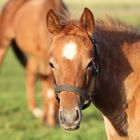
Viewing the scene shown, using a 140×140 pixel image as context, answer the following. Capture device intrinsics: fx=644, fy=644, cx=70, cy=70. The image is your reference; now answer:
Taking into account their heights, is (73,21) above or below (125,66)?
above

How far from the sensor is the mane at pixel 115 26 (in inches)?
281

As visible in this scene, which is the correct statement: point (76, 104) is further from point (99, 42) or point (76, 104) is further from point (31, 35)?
point (31, 35)

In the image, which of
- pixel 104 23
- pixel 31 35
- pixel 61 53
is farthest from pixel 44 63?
pixel 61 53

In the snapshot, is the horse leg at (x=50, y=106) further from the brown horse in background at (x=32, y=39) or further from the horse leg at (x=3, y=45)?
the horse leg at (x=3, y=45)

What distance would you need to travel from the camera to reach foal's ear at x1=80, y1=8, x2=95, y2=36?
6.45m

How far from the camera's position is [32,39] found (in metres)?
14.3

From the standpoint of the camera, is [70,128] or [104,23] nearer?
[70,128]

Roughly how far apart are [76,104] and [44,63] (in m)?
7.76

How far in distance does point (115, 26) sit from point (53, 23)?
89 centimetres

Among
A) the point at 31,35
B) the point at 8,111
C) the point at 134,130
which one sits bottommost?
the point at 8,111

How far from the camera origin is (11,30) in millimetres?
15234

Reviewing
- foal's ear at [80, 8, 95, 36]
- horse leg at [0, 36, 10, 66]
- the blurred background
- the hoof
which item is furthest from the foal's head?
horse leg at [0, 36, 10, 66]

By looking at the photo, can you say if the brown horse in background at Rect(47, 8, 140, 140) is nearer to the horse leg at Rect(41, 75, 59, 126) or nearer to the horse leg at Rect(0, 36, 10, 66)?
the horse leg at Rect(41, 75, 59, 126)

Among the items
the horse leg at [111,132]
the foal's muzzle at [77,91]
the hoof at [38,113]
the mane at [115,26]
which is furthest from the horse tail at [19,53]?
the foal's muzzle at [77,91]
